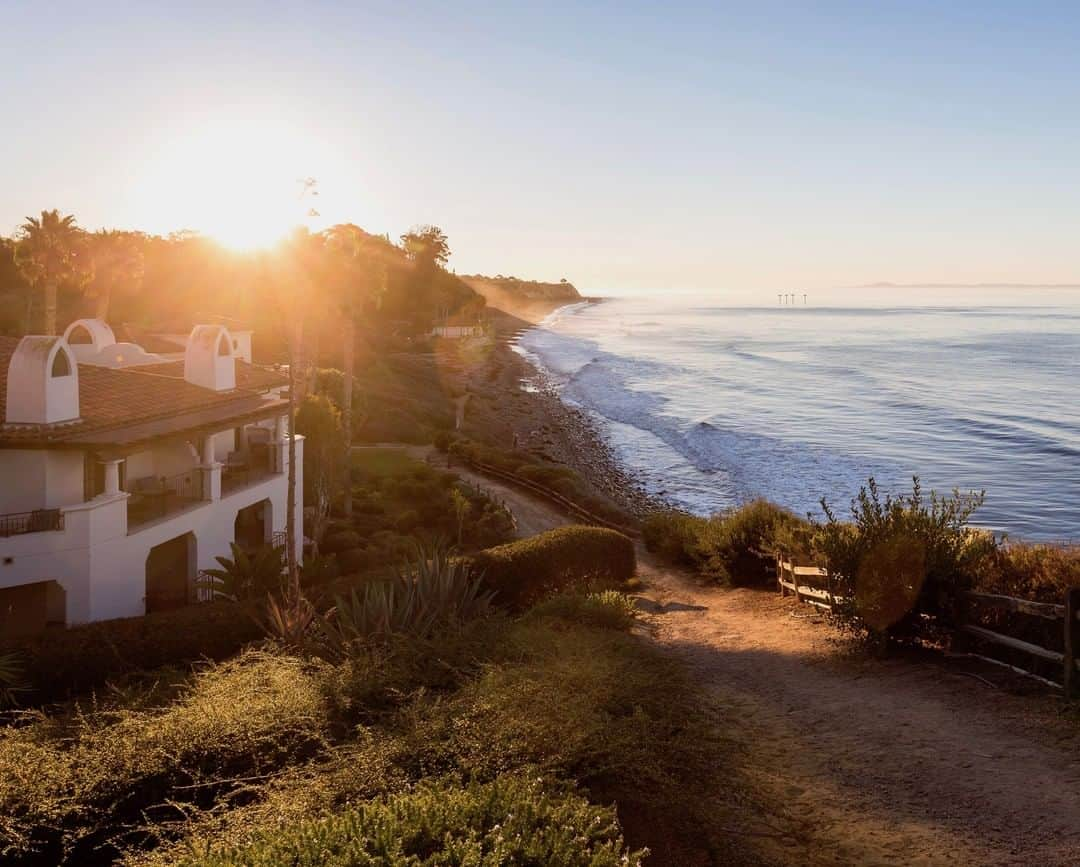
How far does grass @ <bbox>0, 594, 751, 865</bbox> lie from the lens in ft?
20.0

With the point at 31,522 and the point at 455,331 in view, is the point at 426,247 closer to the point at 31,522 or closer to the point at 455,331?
the point at 455,331

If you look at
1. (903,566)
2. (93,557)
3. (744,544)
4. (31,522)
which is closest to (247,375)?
(93,557)

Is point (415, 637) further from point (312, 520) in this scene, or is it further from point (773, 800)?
point (312, 520)

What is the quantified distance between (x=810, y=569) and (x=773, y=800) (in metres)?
10.4

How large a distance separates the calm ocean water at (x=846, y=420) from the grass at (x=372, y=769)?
3368cm

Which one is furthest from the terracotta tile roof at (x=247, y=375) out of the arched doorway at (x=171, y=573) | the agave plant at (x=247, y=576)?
the agave plant at (x=247, y=576)

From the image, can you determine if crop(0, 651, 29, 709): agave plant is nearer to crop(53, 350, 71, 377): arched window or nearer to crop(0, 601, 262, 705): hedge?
crop(0, 601, 262, 705): hedge

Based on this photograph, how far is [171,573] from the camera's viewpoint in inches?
894

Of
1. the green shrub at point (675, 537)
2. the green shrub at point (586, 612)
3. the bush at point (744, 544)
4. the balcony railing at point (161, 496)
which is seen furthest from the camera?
the green shrub at point (675, 537)

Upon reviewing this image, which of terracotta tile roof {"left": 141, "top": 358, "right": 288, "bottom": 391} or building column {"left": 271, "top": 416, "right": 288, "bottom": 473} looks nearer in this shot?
building column {"left": 271, "top": 416, "right": 288, "bottom": 473}

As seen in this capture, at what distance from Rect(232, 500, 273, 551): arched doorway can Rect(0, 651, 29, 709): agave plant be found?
1310 centimetres

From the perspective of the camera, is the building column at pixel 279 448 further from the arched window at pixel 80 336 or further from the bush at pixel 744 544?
the bush at pixel 744 544

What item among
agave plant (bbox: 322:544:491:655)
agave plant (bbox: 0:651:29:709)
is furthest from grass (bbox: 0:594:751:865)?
agave plant (bbox: 0:651:29:709)

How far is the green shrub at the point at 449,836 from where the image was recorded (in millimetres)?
5547
